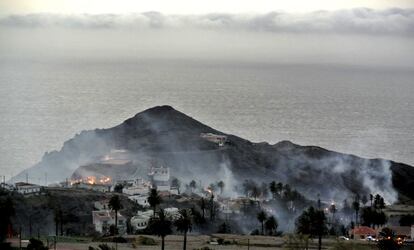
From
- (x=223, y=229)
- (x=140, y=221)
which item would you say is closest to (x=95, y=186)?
(x=140, y=221)

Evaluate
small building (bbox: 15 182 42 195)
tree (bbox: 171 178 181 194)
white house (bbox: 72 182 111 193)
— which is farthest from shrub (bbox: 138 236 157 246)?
tree (bbox: 171 178 181 194)

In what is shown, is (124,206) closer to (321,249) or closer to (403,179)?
(321,249)

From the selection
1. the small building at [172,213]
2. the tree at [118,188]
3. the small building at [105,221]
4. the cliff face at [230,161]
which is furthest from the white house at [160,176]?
the small building at [105,221]

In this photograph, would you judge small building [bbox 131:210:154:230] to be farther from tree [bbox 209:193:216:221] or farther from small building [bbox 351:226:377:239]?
small building [bbox 351:226:377:239]

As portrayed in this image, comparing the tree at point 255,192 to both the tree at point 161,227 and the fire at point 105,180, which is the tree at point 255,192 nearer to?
the fire at point 105,180

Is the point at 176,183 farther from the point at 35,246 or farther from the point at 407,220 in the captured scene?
the point at 35,246
